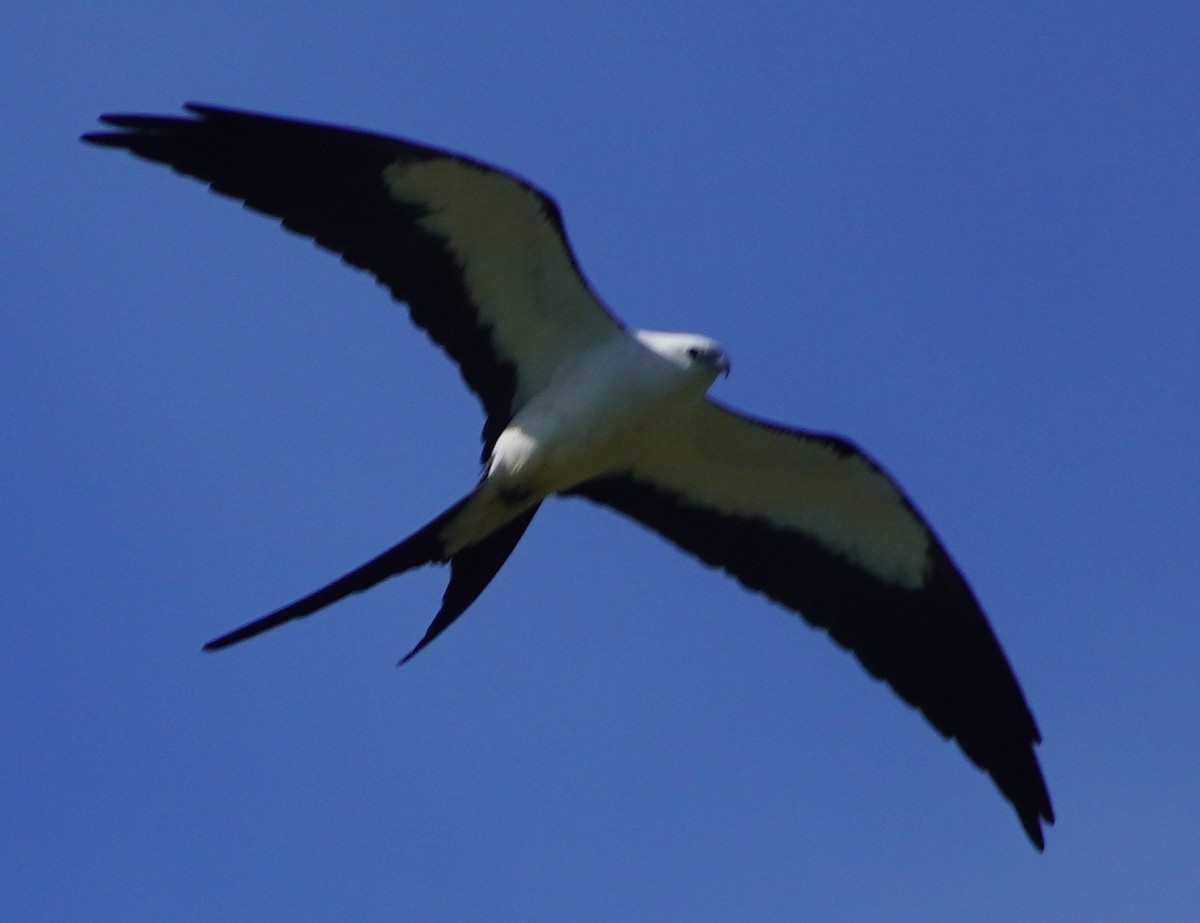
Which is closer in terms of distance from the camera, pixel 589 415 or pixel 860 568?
pixel 589 415

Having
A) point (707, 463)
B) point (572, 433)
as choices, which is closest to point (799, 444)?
point (707, 463)

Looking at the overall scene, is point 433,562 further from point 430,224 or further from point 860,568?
point 860,568

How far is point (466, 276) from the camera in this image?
9.61 metres

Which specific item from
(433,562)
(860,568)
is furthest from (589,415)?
(860,568)

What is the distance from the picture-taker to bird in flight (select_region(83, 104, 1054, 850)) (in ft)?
30.1

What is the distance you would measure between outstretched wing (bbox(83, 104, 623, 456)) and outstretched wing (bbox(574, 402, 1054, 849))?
892 mm

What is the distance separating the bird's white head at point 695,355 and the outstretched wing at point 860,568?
0.85m

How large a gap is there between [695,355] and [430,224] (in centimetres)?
138

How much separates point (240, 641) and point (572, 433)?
1.82 meters

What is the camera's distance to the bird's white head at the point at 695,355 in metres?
9.37

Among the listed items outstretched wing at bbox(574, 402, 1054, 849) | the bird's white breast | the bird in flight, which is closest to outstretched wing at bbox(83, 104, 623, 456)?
the bird in flight

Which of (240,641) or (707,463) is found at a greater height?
(707,463)

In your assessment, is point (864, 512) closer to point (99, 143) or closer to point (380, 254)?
point (380, 254)

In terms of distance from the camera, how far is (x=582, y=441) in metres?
9.45
